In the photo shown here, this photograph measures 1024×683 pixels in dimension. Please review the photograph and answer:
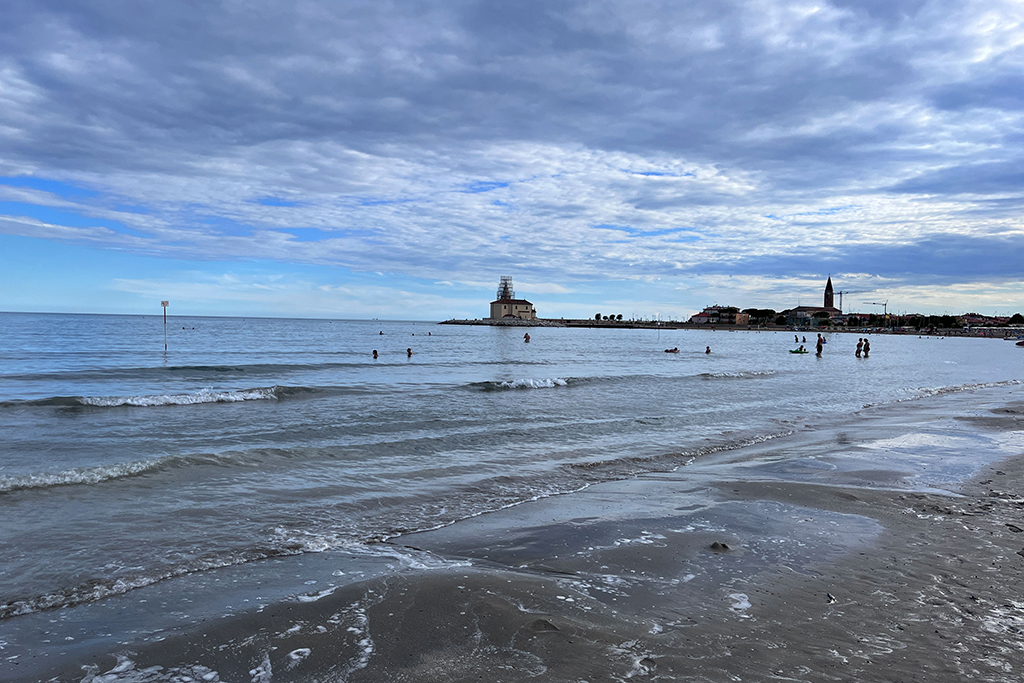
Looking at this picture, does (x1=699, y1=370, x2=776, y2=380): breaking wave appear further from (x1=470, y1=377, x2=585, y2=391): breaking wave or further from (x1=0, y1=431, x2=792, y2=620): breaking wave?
(x1=0, y1=431, x2=792, y2=620): breaking wave

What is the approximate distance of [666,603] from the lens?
16.4ft

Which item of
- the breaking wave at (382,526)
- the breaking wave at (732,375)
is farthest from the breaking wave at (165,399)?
the breaking wave at (732,375)

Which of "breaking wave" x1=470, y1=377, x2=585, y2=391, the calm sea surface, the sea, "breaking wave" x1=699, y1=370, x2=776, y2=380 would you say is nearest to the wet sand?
the sea

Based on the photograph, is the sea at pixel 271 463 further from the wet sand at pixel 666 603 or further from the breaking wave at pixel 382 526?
the wet sand at pixel 666 603

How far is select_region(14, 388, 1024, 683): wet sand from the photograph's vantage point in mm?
3939

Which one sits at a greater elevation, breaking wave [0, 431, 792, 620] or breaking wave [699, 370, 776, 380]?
breaking wave [0, 431, 792, 620]

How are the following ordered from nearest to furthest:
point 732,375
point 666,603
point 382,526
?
point 666,603 < point 382,526 < point 732,375

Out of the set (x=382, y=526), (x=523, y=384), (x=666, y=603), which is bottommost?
(x=523, y=384)

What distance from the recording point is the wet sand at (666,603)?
3.94 m

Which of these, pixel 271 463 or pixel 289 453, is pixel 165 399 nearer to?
pixel 289 453

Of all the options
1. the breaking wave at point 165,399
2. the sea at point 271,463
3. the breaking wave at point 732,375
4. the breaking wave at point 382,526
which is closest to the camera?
the breaking wave at point 382,526

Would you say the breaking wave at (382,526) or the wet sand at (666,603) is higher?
the wet sand at (666,603)

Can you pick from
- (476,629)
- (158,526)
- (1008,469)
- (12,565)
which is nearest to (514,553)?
(476,629)

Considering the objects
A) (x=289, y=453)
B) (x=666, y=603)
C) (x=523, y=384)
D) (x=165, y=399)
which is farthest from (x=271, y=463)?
(x=523, y=384)
